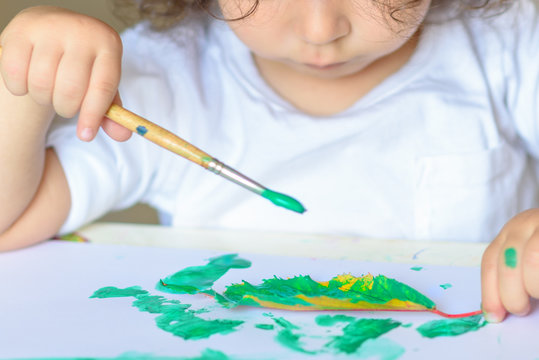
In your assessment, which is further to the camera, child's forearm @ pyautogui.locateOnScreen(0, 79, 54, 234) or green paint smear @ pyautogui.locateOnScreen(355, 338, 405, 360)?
child's forearm @ pyautogui.locateOnScreen(0, 79, 54, 234)

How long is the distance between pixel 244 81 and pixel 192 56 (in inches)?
3.0

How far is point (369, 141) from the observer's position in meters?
0.77

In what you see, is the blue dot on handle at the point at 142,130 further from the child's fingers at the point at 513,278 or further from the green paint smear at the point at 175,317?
the child's fingers at the point at 513,278

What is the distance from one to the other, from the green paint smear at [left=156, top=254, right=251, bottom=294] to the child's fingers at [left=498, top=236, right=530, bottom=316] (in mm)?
206

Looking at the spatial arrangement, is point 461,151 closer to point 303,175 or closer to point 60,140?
point 303,175

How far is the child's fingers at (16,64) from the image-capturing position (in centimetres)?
52

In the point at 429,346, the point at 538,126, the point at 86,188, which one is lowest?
the point at 429,346

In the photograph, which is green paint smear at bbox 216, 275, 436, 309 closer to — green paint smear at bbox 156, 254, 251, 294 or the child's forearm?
green paint smear at bbox 156, 254, 251, 294

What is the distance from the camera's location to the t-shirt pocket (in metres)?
0.75

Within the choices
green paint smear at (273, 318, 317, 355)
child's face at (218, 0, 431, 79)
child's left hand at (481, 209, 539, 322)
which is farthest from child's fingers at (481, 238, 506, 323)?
child's face at (218, 0, 431, 79)

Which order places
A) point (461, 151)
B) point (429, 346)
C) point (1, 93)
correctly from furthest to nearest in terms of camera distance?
point (461, 151) → point (1, 93) → point (429, 346)

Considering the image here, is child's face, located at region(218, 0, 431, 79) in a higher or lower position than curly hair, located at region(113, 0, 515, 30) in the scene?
lower

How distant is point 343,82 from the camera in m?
0.80

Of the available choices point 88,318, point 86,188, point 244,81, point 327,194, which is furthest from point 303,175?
point 88,318
